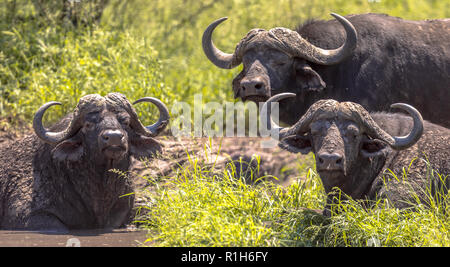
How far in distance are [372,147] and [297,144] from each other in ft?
2.03

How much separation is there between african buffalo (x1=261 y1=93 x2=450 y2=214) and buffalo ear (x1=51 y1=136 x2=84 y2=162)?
1837mm

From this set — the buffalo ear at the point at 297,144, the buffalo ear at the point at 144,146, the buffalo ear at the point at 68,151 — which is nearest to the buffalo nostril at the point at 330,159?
the buffalo ear at the point at 297,144

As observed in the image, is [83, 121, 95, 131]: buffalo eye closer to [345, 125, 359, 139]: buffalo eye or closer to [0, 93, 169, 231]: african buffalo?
[0, 93, 169, 231]: african buffalo

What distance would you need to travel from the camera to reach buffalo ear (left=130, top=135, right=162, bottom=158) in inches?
319

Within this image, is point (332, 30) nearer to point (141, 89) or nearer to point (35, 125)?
point (141, 89)

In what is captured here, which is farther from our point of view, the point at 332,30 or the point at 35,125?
the point at 332,30

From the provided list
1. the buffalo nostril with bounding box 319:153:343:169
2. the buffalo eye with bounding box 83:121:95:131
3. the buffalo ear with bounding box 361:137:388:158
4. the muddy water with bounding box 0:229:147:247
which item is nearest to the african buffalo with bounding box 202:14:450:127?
the buffalo eye with bounding box 83:121:95:131

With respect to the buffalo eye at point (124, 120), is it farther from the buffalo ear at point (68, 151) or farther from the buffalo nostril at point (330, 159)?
the buffalo nostril at point (330, 159)

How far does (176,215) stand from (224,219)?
54 centimetres

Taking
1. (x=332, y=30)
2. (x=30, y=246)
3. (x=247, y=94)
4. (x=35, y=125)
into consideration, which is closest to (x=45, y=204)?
(x=35, y=125)

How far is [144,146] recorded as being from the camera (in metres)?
8.14

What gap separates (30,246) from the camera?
22.1 feet

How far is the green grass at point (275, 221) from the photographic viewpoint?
6.22 m

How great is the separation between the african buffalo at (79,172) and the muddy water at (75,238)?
0.82 feet
